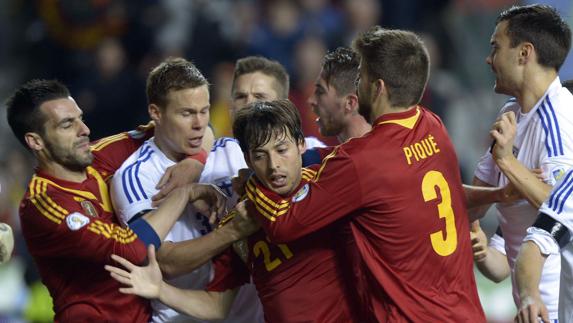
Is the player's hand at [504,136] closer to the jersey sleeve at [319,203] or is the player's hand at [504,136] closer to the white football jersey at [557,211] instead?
the white football jersey at [557,211]

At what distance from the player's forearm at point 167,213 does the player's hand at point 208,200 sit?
1.9 inches

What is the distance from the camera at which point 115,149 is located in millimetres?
5730

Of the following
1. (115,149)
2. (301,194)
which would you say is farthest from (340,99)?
(115,149)

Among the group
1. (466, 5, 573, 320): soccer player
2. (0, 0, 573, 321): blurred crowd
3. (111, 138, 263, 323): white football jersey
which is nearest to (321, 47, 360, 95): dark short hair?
(111, 138, 263, 323): white football jersey

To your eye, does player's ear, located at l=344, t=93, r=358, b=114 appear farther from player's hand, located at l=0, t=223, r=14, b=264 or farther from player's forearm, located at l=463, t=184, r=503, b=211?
player's hand, located at l=0, t=223, r=14, b=264

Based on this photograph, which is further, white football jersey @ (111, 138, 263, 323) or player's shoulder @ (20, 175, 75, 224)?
white football jersey @ (111, 138, 263, 323)

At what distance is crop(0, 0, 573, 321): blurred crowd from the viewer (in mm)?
10492

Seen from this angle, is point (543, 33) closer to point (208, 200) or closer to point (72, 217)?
point (208, 200)

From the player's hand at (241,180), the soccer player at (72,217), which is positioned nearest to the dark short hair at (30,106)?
the soccer player at (72,217)

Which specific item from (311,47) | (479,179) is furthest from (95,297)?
(311,47)

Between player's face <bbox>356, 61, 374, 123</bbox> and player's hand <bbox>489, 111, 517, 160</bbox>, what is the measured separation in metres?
0.59

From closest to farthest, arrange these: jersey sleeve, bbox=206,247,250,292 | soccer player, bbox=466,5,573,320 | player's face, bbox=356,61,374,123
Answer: player's face, bbox=356,61,374,123
soccer player, bbox=466,5,573,320
jersey sleeve, bbox=206,247,250,292

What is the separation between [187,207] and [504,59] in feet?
5.82

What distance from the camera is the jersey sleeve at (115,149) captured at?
18.4 feet
